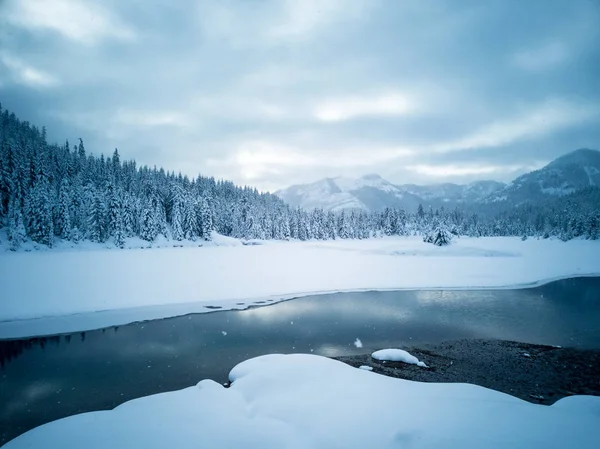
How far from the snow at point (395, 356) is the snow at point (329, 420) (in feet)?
11.2

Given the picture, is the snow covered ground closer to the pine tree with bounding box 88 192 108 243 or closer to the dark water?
the dark water

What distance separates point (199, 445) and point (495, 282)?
3395 cm

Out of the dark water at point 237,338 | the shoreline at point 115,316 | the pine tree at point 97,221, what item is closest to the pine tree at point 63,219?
the pine tree at point 97,221

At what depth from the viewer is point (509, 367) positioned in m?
13.2

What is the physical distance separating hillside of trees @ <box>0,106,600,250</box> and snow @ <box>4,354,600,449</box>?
59.1 metres

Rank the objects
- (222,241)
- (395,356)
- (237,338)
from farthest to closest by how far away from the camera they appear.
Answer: (222,241)
(237,338)
(395,356)

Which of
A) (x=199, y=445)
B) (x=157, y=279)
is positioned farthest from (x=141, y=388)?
(x=157, y=279)

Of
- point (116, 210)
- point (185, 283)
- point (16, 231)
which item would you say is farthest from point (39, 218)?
point (185, 283)

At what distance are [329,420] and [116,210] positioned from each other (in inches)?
2719

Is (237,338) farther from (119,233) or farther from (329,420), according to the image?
(119,233)

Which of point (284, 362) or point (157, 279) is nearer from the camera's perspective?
point (284, 362)

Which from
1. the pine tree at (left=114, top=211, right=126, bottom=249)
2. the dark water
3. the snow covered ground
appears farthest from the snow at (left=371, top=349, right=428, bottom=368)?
the pine tree at (left=114, top=211, right=126, bottom=249)

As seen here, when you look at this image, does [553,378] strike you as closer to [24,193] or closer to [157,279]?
[157,279]

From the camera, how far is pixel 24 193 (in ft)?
183
